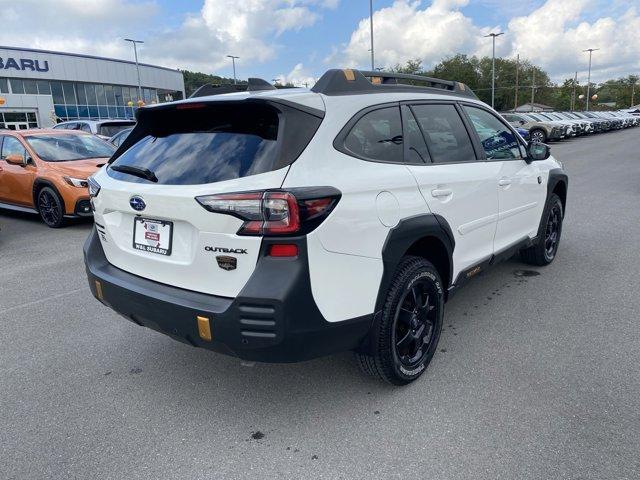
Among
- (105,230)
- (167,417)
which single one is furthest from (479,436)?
(105,230)

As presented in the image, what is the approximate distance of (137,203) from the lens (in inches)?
106

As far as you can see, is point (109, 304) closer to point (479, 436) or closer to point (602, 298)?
point (479, 436)

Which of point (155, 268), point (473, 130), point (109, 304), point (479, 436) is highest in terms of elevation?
point (473, 130)

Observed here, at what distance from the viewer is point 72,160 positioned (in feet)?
27.3

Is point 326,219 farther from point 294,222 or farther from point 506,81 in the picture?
point 506,81

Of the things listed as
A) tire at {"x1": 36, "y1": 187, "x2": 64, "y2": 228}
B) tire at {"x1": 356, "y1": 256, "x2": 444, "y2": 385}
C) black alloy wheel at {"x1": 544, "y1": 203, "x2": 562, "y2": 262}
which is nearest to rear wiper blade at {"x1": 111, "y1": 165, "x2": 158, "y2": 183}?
tire at {"x1": 356, "y1": 256, "x2": 444, "y2": 385}

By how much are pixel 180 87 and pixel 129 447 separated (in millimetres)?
70597

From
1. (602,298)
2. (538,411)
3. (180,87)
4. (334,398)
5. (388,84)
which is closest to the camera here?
(538,411)

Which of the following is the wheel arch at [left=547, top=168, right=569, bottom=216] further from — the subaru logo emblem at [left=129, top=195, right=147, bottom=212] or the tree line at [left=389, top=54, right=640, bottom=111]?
the tree line at [left=389, top=54, right=640, bottom=111]

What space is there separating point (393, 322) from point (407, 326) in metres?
0.27

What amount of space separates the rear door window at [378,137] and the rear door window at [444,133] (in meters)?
0.29

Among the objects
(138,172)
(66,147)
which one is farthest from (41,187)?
(138,172)

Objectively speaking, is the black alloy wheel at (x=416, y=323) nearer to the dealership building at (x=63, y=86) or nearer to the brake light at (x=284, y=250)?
the brake light at (x=284, y=250)

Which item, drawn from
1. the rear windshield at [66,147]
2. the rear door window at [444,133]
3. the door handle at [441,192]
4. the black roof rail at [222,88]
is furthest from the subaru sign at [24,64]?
the door handle at [441,192]
